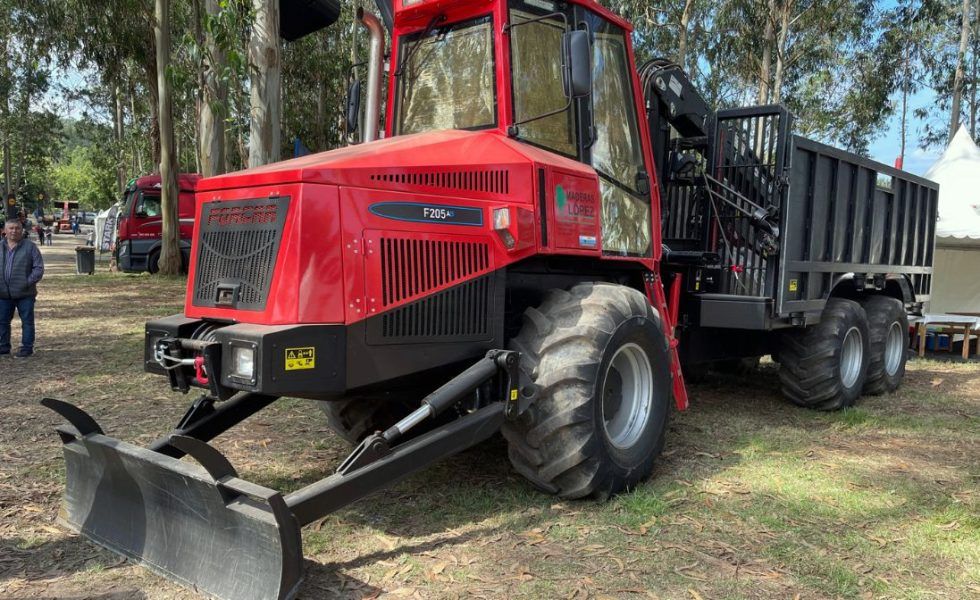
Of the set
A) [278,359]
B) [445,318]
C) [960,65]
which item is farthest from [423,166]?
[960,65]

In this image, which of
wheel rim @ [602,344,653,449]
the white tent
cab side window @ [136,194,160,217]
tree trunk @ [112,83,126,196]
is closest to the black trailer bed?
wheel rim @ [602,344,653,449]

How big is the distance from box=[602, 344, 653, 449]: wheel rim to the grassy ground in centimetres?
37

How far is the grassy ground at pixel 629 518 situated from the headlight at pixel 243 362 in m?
0.99

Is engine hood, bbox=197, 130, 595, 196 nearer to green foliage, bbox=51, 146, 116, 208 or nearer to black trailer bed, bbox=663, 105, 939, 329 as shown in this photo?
black trailer bed, bbox=663, 105, 939, 329

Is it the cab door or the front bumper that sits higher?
the cab door

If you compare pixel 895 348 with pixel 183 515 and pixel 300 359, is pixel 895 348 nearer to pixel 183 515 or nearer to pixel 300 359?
pixel 300 359

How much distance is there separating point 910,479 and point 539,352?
114 inches

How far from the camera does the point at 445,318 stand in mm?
4270

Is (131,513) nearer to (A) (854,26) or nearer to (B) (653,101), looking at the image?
(B) (653,101)

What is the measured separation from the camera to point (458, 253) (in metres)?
4.26

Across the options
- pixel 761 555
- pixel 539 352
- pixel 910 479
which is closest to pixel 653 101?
pixel 539 352

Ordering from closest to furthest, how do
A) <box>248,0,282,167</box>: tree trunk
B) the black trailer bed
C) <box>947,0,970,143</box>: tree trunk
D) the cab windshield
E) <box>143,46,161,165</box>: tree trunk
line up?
the cab windshield → the black trailer bed → <box>248,0,282,167</box>: tree trunk → <box>143,46,161,165</box>: tree trunk → <box>947,0,970,143</box>: tree trunk

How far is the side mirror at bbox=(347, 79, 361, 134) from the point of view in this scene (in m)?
5.69

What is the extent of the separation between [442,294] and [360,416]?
1.55 metres
